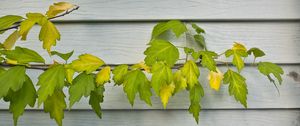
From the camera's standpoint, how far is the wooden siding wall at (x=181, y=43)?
4.07ft

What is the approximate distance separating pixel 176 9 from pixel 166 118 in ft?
1.28

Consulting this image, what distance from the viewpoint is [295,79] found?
1258 millimetres

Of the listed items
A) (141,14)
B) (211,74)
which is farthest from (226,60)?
(141,14)

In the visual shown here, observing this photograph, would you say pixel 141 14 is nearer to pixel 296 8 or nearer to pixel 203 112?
pixel 203 112

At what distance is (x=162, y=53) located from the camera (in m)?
0.99

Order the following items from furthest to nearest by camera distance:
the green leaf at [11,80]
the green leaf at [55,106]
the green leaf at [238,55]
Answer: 1. the green leaf at [238,55]
2. the green leaf at [55,106]
3. the green leaf at [11,80]

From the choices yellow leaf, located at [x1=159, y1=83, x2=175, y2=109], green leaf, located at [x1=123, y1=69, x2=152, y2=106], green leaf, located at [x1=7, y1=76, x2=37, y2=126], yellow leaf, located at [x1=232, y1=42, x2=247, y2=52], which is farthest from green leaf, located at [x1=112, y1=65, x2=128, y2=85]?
yellow leaf, located at [x1=232, y1=42, x2=247, y2=52]

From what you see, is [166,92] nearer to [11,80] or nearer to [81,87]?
[81,87]

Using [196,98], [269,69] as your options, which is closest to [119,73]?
[196,98]

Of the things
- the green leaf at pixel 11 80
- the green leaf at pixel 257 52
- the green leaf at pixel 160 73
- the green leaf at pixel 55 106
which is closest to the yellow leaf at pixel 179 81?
the green leaf at pixel 160 73

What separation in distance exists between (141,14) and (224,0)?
296 millimetres

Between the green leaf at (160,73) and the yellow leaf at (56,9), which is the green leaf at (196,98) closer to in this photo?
the green leaf at (160,73)

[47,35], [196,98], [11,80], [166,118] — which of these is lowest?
[166,118]

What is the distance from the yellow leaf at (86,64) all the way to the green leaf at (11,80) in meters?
0.17
